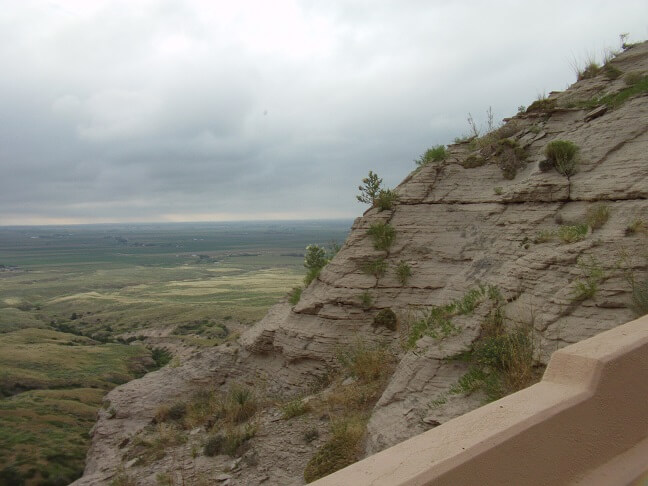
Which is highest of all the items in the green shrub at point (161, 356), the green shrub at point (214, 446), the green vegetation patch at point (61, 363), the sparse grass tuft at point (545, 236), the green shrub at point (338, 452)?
the sparse grass tuft at point (545, 236)

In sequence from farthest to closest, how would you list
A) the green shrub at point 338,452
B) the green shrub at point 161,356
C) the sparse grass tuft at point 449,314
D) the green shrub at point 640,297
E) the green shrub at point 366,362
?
the green shrub at point 161,356 < the green shrub at point 366,362 < the sparse grass tuft at point 449,314 < the green shrub at point 338,452 < the green shrub at point 640,297

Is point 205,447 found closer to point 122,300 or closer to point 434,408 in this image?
point 434,408

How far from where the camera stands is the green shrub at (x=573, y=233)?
746 centimetres

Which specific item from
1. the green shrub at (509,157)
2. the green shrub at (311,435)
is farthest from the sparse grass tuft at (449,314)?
the green shrub at (509,157)

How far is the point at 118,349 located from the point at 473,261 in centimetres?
3079

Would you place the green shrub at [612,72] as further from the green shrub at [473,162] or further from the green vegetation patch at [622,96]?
the green shrub at [473,162]

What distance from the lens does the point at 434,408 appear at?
20.4 feet

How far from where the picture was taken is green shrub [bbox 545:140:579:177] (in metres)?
9.48

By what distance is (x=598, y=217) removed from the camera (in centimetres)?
761

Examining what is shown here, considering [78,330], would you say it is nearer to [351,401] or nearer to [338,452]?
[351,401]

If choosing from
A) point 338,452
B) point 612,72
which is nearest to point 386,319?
point 338,452

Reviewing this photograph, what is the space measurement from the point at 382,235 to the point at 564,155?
459 cm

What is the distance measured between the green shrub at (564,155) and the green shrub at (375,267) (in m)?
4.60

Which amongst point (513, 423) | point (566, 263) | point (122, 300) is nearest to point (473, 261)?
point (566, 263)
